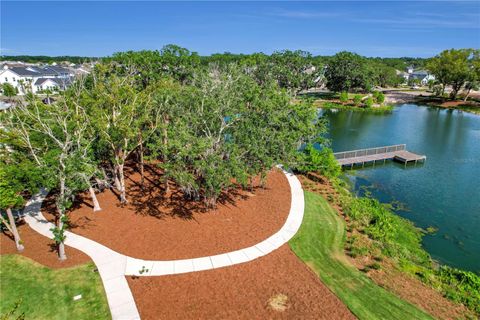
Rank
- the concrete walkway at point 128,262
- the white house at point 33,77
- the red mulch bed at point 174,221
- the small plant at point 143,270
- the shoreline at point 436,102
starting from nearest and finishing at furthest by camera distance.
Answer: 1. the concrete walkway at point 128,262
2. the small plant at point 143,270
3. the red mulch bed at point 174,221
4. the shoreline at point 436,102
5. the white house at point 33,77

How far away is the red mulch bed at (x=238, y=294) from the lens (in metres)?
13.5

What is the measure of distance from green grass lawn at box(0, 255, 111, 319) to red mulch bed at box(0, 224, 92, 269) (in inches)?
15.2

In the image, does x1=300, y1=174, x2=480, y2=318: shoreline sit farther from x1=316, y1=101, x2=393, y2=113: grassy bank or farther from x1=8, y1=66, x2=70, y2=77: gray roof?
x1=8, y1=66, x2=70, y2=77: gray roof

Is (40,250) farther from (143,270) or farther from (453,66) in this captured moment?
(453,66)

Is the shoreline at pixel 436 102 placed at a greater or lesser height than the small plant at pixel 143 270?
greater

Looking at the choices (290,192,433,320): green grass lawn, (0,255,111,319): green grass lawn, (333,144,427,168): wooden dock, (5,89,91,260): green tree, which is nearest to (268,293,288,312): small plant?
(290,192,433,320): green grass lawn

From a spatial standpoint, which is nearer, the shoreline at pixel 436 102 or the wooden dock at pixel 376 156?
the wooden dock at pixel 376 156

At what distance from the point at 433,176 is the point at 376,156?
665 centimetres

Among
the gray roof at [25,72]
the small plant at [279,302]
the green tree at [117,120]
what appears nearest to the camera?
the small plant at [279,302]

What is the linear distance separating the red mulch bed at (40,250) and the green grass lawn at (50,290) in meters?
0.39

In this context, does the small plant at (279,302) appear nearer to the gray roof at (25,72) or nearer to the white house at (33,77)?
the white house at (33,77)

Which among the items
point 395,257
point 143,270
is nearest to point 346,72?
point 395,257

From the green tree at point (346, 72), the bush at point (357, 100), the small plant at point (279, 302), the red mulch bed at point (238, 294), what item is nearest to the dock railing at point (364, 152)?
the red mulch bed at point (238, 294)

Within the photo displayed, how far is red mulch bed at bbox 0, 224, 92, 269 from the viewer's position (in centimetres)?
1636
